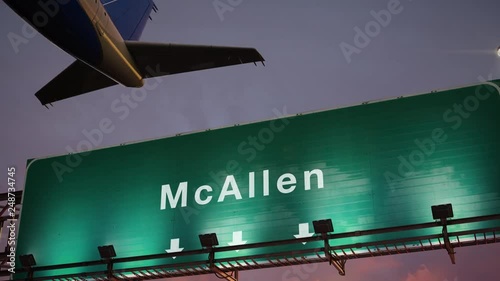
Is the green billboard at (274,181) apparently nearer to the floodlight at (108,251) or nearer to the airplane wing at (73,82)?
the floodlight at (108,251)

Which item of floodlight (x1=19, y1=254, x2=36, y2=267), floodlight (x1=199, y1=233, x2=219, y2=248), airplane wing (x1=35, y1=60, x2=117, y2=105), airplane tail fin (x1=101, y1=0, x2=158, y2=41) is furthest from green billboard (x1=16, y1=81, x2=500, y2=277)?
airplane tail fin (x1=101, y1=0, x2=158, y2=41)

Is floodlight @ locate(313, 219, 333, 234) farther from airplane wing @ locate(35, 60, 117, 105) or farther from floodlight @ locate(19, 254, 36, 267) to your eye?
floodlight @ locate(19, 254, 36, 267)

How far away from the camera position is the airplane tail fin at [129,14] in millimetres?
17281

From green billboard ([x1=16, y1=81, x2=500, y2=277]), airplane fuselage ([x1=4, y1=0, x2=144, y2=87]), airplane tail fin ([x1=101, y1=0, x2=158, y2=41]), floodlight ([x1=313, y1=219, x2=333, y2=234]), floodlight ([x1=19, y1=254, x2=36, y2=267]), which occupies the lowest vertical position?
floodlight ([x1=19, y1=254, x2=36, y2=267])

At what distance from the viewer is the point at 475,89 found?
52.3 ft

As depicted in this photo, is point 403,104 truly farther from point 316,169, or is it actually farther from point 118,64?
point 118,64

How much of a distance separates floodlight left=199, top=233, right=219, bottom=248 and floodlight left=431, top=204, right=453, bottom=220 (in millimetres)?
4831

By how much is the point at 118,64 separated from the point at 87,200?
4987 millimetres

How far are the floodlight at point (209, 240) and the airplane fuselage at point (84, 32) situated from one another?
3707 millimetres

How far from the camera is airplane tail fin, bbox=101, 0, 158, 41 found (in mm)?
17281

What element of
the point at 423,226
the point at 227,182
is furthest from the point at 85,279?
the point at 423,226

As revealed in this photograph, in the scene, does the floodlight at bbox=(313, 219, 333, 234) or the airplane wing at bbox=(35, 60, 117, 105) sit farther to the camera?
the airplane wing at bbox=(35, 60, 117, 105)

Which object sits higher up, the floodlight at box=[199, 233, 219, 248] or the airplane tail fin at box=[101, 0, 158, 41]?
the airplane tail fin at box=[101, 0, 158, 41]

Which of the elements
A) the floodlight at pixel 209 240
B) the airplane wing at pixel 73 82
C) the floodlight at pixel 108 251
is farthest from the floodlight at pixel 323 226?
the airplane wing at pixel 73 82
